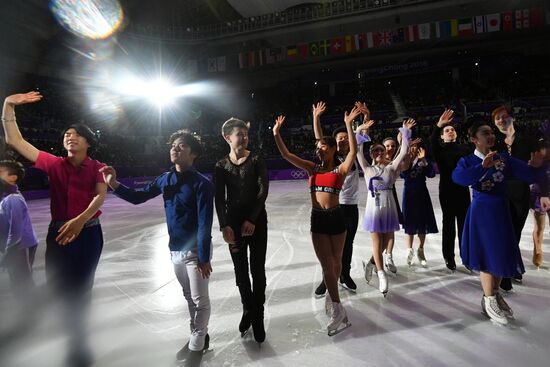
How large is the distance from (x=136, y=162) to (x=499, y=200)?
22.5 m

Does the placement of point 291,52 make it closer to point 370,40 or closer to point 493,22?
point 370,40

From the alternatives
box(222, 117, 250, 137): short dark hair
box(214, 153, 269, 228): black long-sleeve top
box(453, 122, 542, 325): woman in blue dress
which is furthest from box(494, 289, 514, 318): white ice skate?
box(222, 117, 250, 137): short dark hair

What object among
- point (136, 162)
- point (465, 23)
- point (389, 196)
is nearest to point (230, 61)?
point (136, 162)

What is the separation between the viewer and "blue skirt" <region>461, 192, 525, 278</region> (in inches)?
103

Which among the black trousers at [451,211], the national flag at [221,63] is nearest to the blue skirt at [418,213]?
the black trousers at [451,211]

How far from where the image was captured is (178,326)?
2867 millimetres

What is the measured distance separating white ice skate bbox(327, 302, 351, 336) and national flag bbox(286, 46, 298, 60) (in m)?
24.1

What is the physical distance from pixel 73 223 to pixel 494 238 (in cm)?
315

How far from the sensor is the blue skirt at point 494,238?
2.62 m

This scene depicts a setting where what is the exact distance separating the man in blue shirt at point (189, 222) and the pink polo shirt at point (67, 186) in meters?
0.13

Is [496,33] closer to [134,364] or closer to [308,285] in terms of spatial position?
[308,285]

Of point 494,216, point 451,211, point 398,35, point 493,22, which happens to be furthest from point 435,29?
point 494,216

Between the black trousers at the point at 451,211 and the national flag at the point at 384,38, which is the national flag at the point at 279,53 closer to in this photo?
the national flag at the point at 384,38

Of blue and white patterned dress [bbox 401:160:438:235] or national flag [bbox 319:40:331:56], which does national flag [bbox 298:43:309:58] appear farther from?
blue and white patterned dress [bbox 401:160:438:235]
